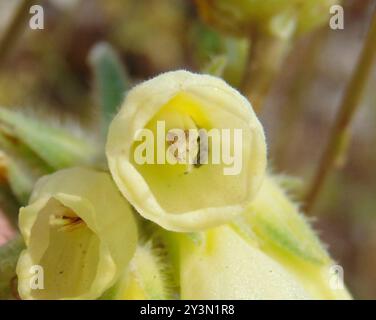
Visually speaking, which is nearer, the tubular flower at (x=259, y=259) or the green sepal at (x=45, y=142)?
the tubular flower at (x=259, y=259)

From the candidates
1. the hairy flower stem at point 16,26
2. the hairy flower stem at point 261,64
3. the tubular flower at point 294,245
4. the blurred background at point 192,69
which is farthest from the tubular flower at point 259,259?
the blurred background at point 192,69

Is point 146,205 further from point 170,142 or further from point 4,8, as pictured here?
point 4,8

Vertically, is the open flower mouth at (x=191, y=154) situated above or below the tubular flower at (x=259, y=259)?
above

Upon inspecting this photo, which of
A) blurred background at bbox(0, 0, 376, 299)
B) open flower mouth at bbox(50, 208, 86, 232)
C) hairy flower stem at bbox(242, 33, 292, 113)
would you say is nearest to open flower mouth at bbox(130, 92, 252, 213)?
open flower mouth at bbox(50, 208, 86, 232)

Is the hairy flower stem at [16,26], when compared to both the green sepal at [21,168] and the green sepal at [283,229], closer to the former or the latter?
the green sepal at [21,168]

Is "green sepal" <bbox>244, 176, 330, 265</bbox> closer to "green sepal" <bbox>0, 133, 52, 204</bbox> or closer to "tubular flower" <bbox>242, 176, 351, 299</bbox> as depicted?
"tubular flower" <bbox>242, 176, 351, 299</bbox>

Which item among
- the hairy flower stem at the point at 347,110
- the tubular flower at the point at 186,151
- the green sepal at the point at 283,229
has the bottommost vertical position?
the green sepal at the point at 283,229

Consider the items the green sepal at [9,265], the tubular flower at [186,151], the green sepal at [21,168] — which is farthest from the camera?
the green sepal at [21,168]
